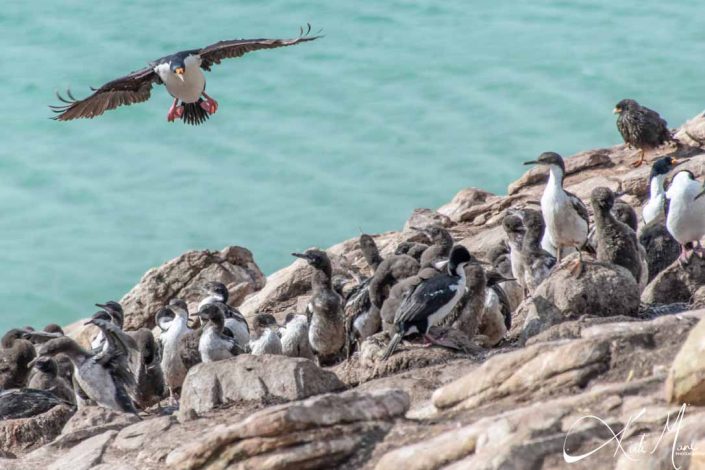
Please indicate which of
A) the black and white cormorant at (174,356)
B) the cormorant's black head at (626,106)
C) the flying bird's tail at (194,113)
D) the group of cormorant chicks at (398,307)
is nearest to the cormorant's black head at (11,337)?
the group of cormorant chicks at (398,307)

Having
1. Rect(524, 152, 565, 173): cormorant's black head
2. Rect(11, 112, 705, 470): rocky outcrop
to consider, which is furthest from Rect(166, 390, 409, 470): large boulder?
Rect(524, 152, 565, 173): cormorant's black head

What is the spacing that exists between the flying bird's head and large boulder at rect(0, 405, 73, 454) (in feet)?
16.4

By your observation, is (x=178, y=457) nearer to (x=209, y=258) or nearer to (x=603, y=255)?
(x=603, y=255)

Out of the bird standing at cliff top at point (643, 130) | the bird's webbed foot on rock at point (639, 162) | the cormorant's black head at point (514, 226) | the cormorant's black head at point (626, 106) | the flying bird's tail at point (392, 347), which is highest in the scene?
the cormorant's black head at point (626, 106)

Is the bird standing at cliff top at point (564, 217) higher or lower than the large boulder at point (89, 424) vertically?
higher

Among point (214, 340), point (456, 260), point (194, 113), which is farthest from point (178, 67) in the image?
point (456, 260)

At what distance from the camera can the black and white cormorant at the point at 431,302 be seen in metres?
12.0

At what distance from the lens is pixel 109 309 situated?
1794 cm

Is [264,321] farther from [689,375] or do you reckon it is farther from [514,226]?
[689,375]

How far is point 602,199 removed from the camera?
45.2 feet

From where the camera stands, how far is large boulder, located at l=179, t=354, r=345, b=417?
10703mm

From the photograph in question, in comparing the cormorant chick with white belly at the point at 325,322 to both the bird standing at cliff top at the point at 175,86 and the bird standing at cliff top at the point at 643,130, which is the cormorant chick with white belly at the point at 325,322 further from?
the bird standing at cliff top at the point at 643,130

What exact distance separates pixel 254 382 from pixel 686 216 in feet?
17.5

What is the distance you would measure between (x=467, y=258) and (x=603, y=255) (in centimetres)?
177
